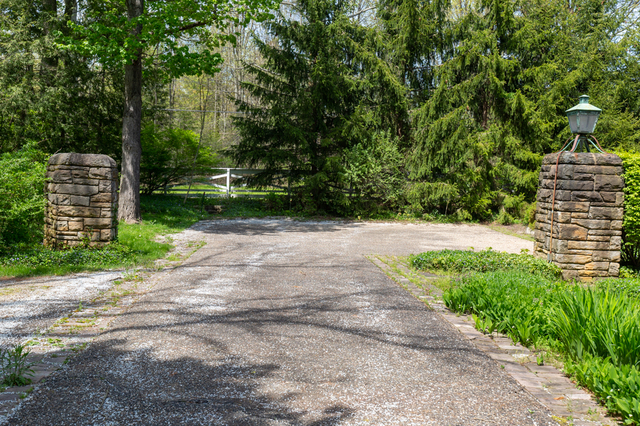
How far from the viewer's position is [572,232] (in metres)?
6.29

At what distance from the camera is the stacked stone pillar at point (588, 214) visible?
20.4ft

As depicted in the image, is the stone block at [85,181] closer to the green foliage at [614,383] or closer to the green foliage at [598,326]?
the green foliage at [598,326]

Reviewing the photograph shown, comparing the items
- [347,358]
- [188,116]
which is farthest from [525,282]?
[188,116]

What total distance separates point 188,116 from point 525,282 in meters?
26.7

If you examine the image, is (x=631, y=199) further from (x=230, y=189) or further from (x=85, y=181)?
(x=230, y=189)

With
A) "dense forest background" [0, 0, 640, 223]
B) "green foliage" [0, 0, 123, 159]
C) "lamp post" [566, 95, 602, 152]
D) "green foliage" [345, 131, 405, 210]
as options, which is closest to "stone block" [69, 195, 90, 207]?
"lamp post" [566, 95, 602, 152]

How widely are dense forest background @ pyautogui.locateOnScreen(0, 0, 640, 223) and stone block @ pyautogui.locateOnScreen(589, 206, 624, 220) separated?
8.68 meters

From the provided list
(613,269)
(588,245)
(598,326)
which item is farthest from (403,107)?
(598,326)

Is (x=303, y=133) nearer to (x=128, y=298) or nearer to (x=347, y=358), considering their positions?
(x=128, y=298)

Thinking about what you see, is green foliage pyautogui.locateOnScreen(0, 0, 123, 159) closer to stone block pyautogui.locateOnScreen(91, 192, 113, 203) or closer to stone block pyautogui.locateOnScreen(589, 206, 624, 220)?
stone block pyautogui.locateOnScreen(91, 192, 113, 203)

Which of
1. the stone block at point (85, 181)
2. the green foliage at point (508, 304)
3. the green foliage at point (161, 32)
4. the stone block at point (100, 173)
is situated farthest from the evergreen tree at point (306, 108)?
the green foliage at point (508, 304)

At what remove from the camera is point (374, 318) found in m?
4.44

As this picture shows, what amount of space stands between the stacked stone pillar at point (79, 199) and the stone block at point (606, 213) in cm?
710

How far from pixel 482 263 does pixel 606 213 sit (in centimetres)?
182
